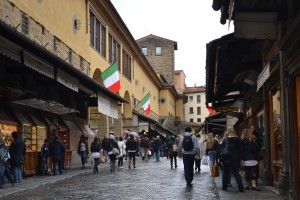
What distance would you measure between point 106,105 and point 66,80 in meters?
7.24

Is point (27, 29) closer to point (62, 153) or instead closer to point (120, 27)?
point (62, 153)

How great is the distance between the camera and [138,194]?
12164 millimetres

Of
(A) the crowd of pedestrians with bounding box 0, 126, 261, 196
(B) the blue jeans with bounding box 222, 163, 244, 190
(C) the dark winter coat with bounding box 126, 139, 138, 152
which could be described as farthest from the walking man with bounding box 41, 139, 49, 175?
(B) the blue jeans with bounding box 222, 163, 244, 190

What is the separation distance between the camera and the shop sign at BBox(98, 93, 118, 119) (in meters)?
22.4

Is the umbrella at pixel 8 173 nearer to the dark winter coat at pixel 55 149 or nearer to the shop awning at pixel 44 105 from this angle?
the shop awning at pixel 44 105

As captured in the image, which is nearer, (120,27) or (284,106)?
(284,106)

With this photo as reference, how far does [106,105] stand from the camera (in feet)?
76.8

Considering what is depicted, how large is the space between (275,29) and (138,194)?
5.21m

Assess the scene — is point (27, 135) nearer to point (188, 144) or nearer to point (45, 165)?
point (45, 165)

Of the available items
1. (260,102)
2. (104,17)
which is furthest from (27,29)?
(104,17)

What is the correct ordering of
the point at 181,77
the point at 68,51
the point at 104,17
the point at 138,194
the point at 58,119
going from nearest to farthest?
the point at 138,194 → the point at 58,119 → the point at 68,51 → the point at 104,17 → the point at 181,77

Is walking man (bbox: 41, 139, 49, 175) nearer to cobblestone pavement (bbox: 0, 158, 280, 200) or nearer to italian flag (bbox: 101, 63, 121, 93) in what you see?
cobblestone pavement (bbox: 0, 158, 280, 200)

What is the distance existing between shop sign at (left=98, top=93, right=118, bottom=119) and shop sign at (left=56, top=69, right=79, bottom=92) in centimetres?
482

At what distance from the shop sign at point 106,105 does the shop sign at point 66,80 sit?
482cm
